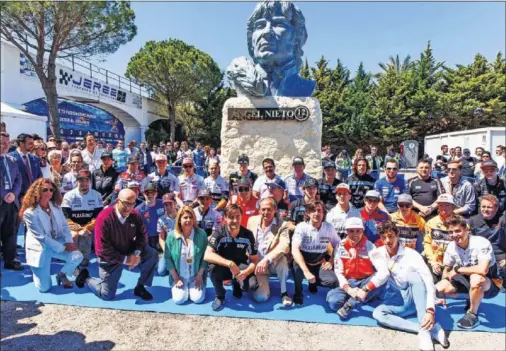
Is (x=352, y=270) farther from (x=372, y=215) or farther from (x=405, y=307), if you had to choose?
(x=372, y=215)

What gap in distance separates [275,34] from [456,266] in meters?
5.22


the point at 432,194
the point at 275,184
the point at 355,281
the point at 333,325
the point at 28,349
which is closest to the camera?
the point at 28,349

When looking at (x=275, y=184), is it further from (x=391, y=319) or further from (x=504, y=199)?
(x=504, y=199)

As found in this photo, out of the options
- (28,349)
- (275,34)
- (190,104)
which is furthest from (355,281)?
(190,104)

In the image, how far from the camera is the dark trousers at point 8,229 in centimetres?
425

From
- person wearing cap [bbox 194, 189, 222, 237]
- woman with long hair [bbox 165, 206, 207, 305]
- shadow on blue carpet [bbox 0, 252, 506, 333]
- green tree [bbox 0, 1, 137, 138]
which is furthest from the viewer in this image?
green tree [bbox 0, 1, 137, 138]

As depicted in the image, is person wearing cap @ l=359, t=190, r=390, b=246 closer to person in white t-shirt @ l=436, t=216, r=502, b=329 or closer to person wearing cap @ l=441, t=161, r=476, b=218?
person in white t-shirt @ l=436, t=216, r=502, b=329

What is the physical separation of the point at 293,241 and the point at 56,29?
40.5 feet

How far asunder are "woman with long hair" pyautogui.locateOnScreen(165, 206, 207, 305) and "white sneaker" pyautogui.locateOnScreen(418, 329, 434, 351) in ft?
6.64

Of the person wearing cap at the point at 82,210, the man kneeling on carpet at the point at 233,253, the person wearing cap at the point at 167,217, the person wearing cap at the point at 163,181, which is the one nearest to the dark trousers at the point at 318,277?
the man kneeling on carpet at the point at 233,253

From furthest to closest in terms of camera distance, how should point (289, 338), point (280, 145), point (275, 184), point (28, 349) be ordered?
point (280, 145) → point (275, 184) → point (289, 338) → point (28, 349)

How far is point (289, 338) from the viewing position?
9.70ft

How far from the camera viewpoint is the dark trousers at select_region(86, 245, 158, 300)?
364 cm

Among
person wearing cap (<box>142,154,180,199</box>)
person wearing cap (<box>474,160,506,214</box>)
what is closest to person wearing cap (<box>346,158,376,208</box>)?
person wearing cap (<box>474,160,506,214</box>)
